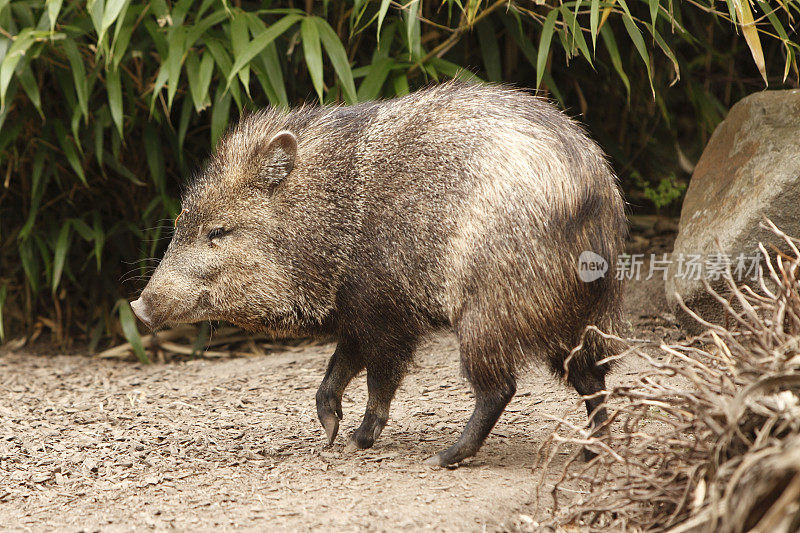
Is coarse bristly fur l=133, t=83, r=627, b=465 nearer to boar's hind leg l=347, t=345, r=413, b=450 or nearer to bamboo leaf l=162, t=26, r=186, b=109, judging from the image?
boar's hind leg l=347, t=345, r=413, b=450

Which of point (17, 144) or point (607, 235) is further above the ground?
point (17, 144)

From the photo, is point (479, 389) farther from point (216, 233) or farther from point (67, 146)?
point (67, 146)

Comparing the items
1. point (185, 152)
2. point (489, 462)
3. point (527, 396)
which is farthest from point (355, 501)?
point (185, 152)

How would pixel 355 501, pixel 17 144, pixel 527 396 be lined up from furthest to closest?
1. pixel 17 144
2. pixel 527 396
3. pixel 355 501

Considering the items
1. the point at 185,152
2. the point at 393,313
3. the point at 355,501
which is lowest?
the point at 355,501

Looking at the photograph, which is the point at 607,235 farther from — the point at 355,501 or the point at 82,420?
the point at 82,420

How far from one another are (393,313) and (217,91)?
1605 millimetres

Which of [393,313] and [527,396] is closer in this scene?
[393,313]

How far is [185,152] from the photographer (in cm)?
450

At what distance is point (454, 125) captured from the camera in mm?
2604

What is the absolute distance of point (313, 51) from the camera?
11.0 feet

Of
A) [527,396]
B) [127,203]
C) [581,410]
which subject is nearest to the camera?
[581,410]

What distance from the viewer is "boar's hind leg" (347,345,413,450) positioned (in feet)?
8.72

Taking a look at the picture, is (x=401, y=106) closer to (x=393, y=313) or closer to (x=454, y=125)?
(x=454, y=125)
